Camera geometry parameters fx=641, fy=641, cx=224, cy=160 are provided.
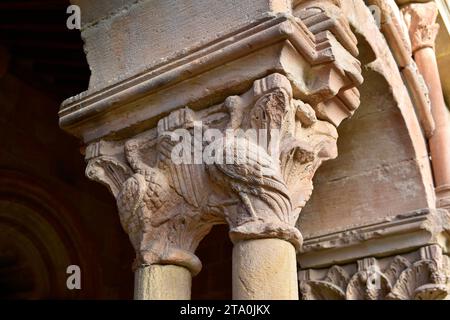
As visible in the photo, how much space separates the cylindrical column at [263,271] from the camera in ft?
6.35

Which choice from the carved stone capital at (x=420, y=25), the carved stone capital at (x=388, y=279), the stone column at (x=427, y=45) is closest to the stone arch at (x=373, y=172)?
the carved stone capital at (x=388, y=279)

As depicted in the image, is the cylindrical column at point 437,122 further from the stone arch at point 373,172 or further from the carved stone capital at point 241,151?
the carved stone capital at point 241,151

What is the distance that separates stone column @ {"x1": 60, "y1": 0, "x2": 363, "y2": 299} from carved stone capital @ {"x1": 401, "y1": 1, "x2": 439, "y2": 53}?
A: 169cm

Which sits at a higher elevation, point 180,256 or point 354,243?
point 354,243

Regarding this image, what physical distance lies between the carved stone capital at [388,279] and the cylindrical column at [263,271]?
127 cm

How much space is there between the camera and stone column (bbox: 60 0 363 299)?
2.03 meters

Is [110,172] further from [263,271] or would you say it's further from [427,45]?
[427,45]

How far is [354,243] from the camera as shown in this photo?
127 inches

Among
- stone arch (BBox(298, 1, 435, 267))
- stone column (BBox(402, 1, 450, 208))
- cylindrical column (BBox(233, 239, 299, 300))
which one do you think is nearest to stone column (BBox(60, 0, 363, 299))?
cylindrical column (BBox(233, 239, 299, 300))

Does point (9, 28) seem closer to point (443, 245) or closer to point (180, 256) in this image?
point (180, 256)

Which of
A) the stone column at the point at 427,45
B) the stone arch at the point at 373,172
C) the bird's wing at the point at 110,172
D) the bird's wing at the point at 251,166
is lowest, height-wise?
the bird's wing at the point at 251,166

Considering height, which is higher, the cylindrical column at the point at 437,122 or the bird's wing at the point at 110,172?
the cylindrical column at the point at 437,122

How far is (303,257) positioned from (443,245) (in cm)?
70
